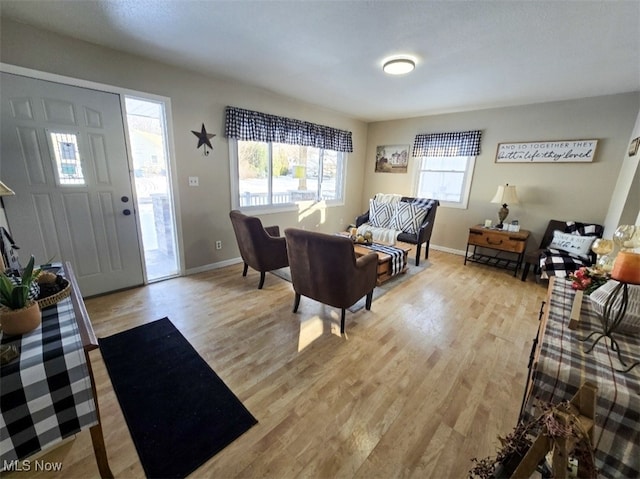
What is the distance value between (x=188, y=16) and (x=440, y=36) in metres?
1.86

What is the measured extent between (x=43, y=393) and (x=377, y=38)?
2.81 m

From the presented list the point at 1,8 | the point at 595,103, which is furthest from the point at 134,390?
the point at 595,103

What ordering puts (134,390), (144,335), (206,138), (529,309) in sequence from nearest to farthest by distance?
(134,390) → (144,335) → (529,309) → (206,138)

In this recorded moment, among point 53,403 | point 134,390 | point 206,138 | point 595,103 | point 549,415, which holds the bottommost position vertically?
point 134,390

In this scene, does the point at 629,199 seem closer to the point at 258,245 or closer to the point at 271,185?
the point at 258,245

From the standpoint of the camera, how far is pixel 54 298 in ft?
4.07

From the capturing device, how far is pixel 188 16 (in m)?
1.87

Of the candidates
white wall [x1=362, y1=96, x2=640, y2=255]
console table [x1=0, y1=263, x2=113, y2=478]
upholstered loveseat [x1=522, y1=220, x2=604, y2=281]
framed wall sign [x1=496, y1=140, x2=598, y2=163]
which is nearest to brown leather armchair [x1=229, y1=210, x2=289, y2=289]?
console table [x1=0, y1=263, x2=113, y2=478]

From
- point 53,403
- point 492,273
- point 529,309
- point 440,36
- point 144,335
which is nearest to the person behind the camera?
point 53,403

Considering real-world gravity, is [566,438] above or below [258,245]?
above

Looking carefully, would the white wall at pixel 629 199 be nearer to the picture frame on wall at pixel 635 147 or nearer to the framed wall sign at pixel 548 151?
the picture frame on wall at pixel 635 147

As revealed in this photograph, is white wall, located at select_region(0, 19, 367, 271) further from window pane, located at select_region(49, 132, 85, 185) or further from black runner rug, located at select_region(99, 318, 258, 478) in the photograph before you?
black runner rug, located at select_region(99, 318, 258, 478)

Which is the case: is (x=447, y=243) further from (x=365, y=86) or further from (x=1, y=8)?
(x=1, y=8)

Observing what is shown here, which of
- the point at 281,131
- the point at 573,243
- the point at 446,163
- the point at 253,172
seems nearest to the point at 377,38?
the point at 281,131
